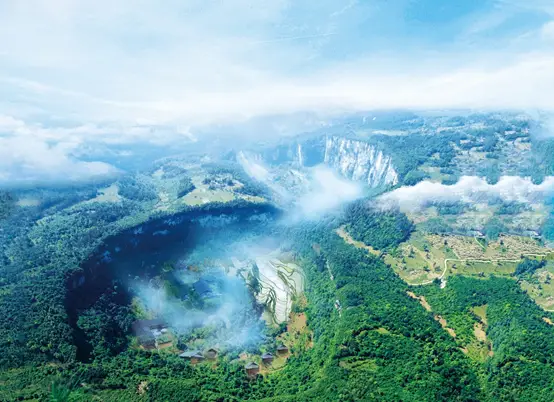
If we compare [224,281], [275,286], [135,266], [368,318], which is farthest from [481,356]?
[135,266]

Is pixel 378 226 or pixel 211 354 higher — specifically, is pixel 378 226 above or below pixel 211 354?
above

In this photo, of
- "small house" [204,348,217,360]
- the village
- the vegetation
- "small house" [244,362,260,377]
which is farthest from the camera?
the vegetation

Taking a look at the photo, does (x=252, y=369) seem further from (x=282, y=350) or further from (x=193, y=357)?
A: (x=193, y=357)

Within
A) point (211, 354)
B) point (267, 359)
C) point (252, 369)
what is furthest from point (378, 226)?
point (211, 354)

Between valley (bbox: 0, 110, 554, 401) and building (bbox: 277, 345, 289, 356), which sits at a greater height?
valley (bbox: 0, 110, 554, 401)

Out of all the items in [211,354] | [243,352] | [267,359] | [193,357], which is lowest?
[267,359]

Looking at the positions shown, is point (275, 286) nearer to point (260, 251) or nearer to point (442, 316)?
point (260, 251)

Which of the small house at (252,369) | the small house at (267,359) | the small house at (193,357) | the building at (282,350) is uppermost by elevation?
the small house at (193,357)

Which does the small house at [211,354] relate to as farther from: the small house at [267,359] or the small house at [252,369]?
the small house at [267,359]

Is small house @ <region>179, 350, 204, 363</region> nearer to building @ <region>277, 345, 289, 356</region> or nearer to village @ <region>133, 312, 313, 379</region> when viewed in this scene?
village @ <region>133, 312, 313, 379</region>

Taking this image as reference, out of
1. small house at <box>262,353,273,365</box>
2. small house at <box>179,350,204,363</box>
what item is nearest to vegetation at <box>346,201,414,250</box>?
small house at <box>262,353,273,365</box>

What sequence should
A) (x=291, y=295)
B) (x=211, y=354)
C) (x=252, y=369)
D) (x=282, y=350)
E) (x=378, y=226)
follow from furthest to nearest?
(x=378, y=226)
(x=291, y=295)
(x=282, y=350)
(x=211, y=354)
(x=252, y=369)

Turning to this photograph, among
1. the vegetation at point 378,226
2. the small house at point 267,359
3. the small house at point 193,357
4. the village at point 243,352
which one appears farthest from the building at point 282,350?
the vegetation at point 378,226
